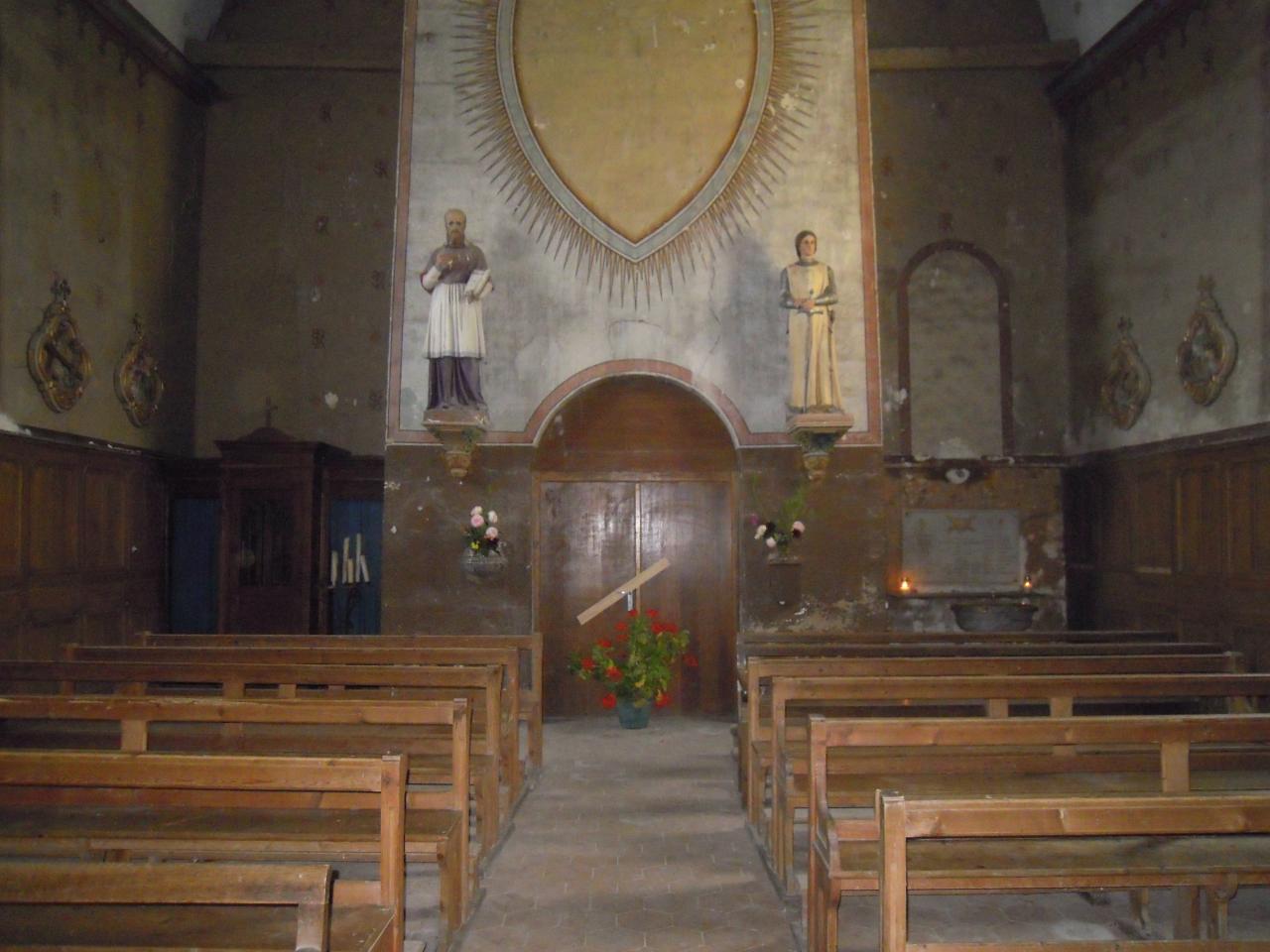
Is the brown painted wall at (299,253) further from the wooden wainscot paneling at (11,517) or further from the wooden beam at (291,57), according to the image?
the wooden wainscot paneling at (11,517)

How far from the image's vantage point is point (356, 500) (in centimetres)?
1141

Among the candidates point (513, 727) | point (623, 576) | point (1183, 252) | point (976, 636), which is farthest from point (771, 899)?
point (1183, 252)

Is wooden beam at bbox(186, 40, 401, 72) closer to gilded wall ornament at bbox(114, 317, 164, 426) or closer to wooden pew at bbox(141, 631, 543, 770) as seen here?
gilded wall ornament at bbox(114, 317, 164, 426)

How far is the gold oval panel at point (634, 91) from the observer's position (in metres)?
9.43

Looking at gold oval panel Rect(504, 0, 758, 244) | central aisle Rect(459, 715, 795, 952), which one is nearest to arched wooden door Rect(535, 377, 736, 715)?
gold oval panel Rect(504, 0, 758, 244)

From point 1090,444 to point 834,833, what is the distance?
28.1 feet

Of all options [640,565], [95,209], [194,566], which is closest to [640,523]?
[640,565]

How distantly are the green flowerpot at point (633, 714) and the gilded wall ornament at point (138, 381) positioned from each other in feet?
17.6

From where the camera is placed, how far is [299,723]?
4.14 meters

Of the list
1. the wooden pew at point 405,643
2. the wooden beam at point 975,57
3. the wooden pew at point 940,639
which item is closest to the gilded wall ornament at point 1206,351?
the wooden pew at point 940,639

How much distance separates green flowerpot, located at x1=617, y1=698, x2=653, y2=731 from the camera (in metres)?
8.75

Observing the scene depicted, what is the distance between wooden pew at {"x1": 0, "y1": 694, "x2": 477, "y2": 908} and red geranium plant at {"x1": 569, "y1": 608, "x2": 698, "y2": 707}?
3.61m

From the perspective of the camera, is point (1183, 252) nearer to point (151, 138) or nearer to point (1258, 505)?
point (1258, 505)

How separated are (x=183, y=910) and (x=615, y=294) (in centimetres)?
705
